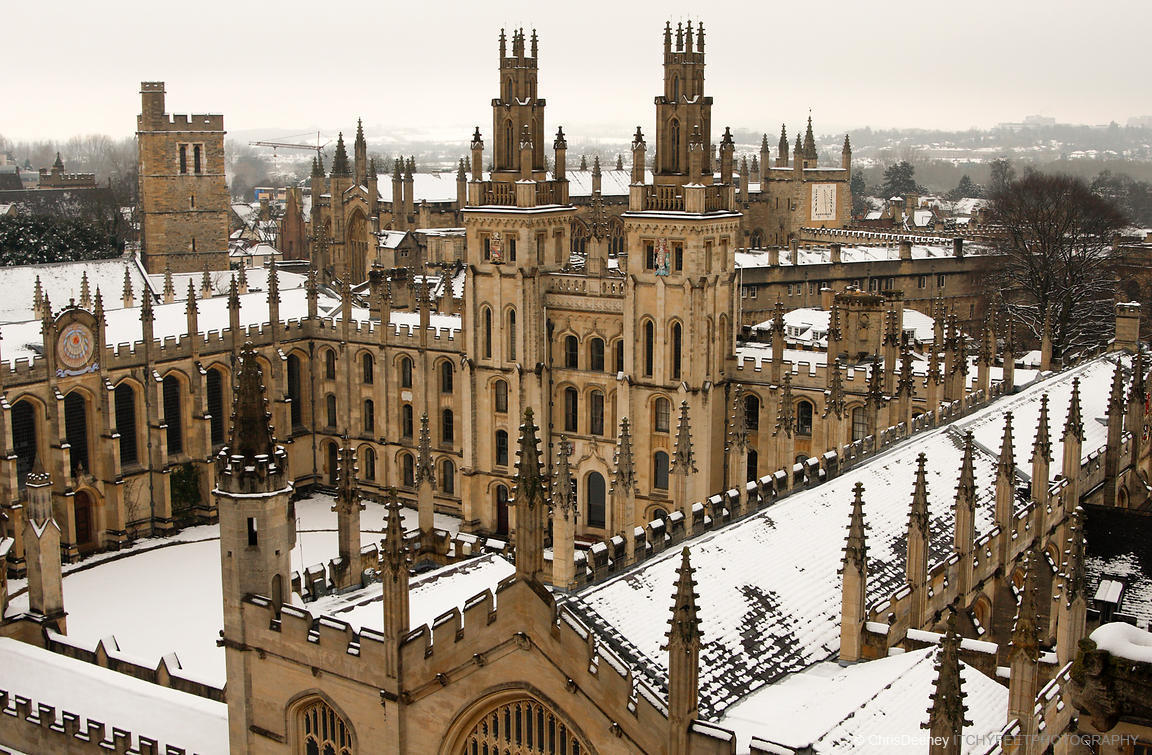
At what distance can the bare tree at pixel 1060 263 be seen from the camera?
2344 inches

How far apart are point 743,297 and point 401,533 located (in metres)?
48.3

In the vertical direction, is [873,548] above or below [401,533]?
below

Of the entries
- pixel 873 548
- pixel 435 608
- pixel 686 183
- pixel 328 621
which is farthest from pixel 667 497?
pixel 328 621

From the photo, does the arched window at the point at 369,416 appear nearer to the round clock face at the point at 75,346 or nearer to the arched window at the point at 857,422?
the round clock face at the point at 75,346

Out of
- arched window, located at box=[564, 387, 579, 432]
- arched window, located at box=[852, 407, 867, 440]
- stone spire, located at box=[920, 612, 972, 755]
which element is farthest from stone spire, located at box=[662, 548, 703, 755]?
arched window, located at box=[564, 387, 579, 432]

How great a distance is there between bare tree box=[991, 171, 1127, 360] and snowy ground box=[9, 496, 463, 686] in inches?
1268

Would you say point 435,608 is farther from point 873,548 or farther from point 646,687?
point 873,548

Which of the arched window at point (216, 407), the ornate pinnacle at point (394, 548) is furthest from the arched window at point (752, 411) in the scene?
the ornate pinnacle at point (394, 548)

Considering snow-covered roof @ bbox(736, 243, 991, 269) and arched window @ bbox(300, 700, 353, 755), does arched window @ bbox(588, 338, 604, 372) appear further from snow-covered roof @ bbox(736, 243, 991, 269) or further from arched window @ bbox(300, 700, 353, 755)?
arched window @ bbox(300, 700, 353, 755)

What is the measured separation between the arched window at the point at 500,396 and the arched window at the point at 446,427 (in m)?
3.16

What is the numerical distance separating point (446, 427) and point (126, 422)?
11534 millimetres

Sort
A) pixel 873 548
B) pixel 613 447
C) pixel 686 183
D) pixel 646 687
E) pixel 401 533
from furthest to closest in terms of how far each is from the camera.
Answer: pixel 613 447 < pixel 686 183 < pixel 873 548 < pixel 401 533 < pixel 646 687

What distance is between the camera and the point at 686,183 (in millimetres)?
40906

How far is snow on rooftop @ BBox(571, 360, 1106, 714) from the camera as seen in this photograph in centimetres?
1905
